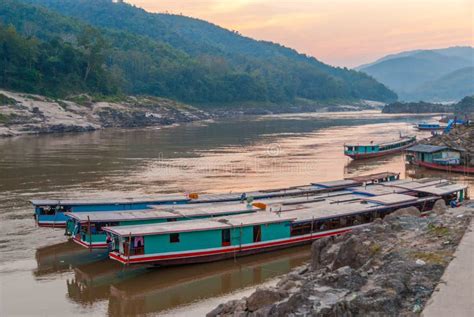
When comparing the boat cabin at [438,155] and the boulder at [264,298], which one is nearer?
the boulder at [264,298]

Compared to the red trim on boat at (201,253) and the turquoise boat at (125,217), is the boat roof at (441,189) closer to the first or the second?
the red trim on boat at (201,253)

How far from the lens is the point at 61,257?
2545 cm

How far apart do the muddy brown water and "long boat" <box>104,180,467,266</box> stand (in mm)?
656

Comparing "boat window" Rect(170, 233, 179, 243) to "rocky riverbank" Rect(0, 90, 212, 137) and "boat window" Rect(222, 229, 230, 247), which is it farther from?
"rocky riverbank" Rect(0, 90, 212, 137)

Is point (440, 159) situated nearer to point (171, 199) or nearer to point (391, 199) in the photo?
point (391, 199)

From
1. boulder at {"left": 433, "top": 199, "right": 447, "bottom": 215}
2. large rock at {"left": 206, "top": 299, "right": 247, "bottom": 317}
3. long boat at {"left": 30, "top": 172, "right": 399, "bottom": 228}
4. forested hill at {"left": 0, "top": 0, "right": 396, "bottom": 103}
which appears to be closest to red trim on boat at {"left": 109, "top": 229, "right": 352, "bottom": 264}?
boulder at {"left": 433, "top": 199, "right": 447, "bottom": 215}

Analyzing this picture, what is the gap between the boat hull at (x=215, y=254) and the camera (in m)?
22.2

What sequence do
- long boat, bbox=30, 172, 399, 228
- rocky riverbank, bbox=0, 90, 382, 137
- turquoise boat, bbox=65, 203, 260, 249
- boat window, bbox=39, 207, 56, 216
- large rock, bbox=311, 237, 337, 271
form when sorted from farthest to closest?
rocky riverbank, bbox=0, 90, 382, 137, boat window, bbox=39, 207, 56, 216, long boat, bbox=30, 172, 399, 228, turquoise boat, bbox=65, 203, 260, 249, large rock, bbox=311, 237, 337, 271

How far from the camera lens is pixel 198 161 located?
185ft

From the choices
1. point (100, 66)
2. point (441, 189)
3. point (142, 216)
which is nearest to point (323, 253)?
point (142, 216)

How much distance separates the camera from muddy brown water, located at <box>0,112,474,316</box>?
2088 cm

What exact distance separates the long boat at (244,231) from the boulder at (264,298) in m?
8.75

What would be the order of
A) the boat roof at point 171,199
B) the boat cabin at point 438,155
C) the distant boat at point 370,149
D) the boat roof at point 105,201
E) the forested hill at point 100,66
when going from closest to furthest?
the boat roof at point 105,201 → the boat roof at point 171,199 → the boat cabin at point 438,155 → the distant boat at point 370,149 → the forested hill at point 100,66

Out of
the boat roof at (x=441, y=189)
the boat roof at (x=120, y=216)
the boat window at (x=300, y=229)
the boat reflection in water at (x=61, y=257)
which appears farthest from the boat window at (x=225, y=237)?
the boat roof at (x=441, y=189)
